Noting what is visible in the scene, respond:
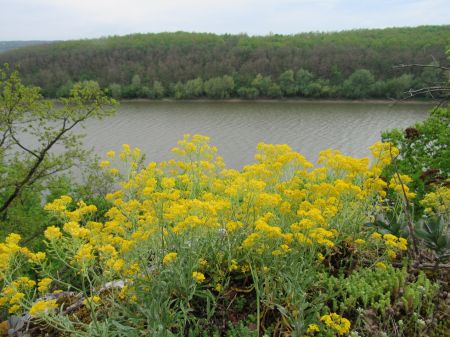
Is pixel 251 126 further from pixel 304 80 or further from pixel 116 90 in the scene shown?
pixel 116 90

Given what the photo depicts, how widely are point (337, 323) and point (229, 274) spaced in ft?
2.77

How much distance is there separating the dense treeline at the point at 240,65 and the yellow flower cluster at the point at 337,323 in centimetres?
4405

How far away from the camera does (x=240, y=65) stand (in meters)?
59.7

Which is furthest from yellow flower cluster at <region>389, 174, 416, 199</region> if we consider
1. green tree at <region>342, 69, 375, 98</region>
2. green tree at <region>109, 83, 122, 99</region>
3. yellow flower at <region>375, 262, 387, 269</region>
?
green tree at <region>109, 83, 122, 99</region>

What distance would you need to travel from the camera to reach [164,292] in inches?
88.6

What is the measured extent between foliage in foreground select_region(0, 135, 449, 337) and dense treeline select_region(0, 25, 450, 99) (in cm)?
4340

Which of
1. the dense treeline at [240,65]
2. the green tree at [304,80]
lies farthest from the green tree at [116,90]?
the green tree at [304,80]

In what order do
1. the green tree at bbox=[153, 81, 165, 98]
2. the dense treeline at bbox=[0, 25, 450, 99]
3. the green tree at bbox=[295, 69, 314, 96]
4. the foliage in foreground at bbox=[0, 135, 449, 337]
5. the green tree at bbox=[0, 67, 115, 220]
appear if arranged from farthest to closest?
1. the green tree at bbox=[153, 81, 165, 98]
2. the green tree at bbox=[295, 69, 314, 96]
3. the dense treeline at bbox=[0, 25, 450, 99]
4. the green tree at bbox=[0, 67, 115, 220]
5. the foliage in foreground at bbox=[0, 135, 449, 337]

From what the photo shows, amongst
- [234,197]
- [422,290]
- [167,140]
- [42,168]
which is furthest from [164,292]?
[167,140]

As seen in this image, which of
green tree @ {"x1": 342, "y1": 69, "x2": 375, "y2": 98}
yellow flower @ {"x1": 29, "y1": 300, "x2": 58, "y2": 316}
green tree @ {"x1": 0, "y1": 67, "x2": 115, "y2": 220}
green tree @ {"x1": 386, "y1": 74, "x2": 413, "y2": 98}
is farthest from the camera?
green tree @ {"x1": 342, "y1": 69, "x2": 375, "y2": 98}

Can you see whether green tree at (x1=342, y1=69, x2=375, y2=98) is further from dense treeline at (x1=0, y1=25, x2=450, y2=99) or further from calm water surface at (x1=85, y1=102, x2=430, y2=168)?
calm water surface at (x1=85, y1=102, x2=430, y2=168)

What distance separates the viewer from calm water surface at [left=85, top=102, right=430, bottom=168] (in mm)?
24828

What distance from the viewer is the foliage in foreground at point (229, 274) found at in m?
2.20

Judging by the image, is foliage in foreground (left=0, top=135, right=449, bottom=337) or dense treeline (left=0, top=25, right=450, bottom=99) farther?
dense treeline (left=0, top=25, right=450, bottom=99)
